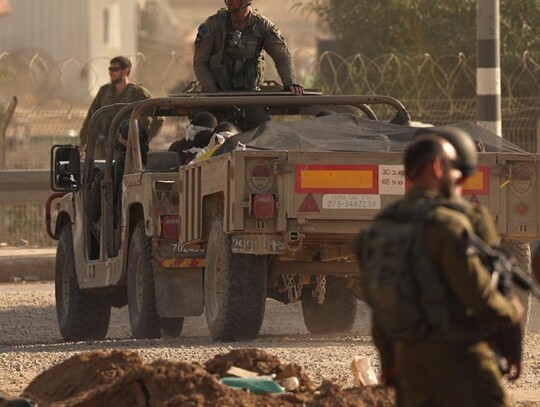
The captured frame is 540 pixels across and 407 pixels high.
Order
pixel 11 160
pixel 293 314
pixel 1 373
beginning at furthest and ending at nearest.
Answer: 1. pixel 11 160
2. pixel 293 314
3. pixel 1 373

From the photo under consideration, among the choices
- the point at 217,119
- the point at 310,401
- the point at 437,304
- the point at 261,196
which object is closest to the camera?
the point at 437,304

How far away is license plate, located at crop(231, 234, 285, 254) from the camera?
12633mm

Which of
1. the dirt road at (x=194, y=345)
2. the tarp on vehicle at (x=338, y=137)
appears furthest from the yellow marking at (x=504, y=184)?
the dirt road at (x=194, y=345)

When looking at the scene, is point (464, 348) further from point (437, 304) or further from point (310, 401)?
point (310, 401)

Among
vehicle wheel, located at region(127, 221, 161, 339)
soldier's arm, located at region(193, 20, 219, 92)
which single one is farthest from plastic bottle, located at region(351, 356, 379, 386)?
soldier's arm, located at region(193, 20, 219, 92)

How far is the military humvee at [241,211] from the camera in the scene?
12.7 metres

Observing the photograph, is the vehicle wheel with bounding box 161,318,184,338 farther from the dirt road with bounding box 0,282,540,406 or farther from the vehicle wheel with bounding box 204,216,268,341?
the vehicle wheel with bounding box 204,216,268,341

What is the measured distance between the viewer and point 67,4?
7431 centimetres

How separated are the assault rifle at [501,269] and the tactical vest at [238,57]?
28.9ft

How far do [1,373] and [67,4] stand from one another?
63657 millimetres

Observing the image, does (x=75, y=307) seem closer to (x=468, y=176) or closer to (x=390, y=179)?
(x=390, y=179)

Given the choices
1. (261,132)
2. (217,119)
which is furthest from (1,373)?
(217,119)

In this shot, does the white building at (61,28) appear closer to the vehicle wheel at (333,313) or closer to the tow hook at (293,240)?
the vehicle wheel at (333,313)

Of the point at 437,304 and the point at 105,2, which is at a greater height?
the point at 105,2
